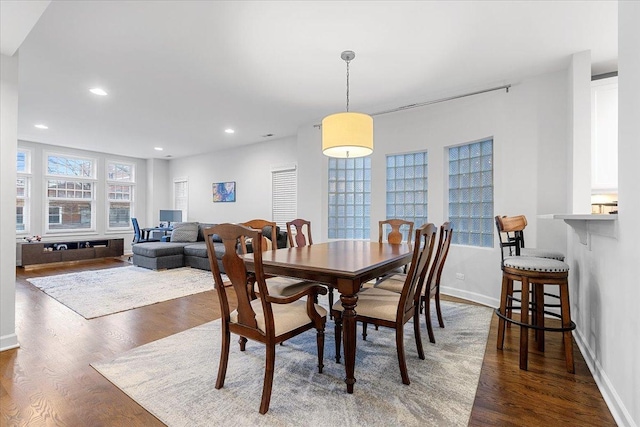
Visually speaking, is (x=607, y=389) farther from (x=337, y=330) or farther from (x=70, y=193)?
(x=70, y=193)

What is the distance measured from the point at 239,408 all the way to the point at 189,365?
68 centimetres

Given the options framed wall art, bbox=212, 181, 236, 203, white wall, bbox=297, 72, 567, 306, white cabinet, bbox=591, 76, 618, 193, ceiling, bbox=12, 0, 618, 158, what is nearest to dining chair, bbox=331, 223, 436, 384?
ceiling, bbox=12, 0, 618, 158

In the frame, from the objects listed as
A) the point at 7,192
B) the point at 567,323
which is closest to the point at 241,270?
the point at 567,323

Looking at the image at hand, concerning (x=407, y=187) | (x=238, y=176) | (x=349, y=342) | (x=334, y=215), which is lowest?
(x=349, y=342)

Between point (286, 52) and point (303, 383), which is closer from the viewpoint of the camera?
point (303, 383)

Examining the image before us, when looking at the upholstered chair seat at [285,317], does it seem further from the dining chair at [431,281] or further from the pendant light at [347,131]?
the pendant light at [347,131]

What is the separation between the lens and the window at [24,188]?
649cm

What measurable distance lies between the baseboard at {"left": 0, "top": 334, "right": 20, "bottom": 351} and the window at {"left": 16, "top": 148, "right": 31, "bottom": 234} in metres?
5.47

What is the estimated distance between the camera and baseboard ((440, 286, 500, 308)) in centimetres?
354

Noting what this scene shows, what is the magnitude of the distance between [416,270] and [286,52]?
227cm

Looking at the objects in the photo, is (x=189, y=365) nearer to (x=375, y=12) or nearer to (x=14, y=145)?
(x=14, y=145)

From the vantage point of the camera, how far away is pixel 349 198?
5.03 meters

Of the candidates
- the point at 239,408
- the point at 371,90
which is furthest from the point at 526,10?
the point at 239,408

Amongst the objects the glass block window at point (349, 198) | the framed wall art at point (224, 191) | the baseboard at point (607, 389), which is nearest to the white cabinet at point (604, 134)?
the baseboard at point (607, 389)
